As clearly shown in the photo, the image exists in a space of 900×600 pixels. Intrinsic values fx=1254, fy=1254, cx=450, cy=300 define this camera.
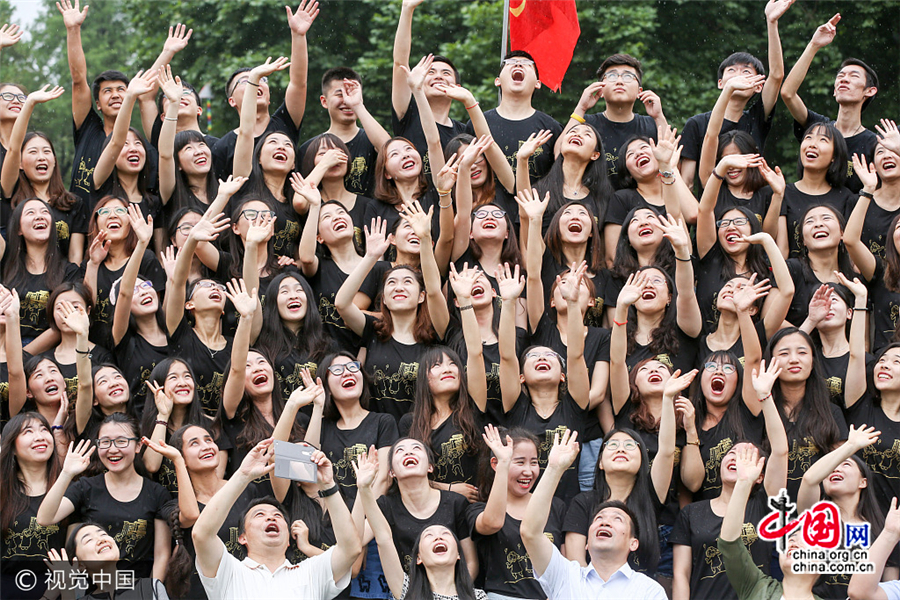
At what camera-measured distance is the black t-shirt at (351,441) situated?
7348 millimetres

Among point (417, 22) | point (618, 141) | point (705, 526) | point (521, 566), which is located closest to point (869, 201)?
point (618, 141)

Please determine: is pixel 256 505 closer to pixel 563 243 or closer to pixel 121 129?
pixel 563 243

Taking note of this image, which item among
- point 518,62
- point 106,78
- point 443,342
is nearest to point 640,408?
point 443,342

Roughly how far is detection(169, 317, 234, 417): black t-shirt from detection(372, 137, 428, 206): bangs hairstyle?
58.1 inches

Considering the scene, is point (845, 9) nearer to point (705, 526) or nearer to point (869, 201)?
point (869, 201)

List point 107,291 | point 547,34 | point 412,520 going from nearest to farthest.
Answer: point 412,520
point 107,291
point 547,34

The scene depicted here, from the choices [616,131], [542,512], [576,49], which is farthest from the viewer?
[576,49]

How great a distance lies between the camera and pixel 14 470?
7.27 meters

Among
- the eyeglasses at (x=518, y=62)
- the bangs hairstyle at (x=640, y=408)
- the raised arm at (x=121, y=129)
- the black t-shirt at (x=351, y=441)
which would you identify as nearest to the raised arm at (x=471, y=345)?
the black t-shirt at (x=351, y=441)

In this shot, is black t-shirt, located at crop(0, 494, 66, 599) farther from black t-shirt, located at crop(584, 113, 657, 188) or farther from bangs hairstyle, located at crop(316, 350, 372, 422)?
black t-shirt, located at crop(584, 113, 657, 188)

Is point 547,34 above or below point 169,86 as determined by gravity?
above

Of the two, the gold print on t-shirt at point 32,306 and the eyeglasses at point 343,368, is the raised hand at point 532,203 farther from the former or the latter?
the gold print on t-shirt at point 32,306

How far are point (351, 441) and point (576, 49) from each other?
29.2 feet

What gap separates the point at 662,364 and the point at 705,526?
1030mm
